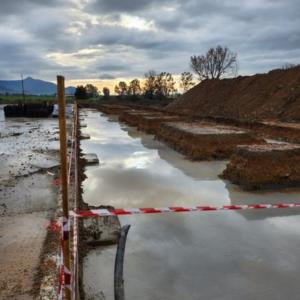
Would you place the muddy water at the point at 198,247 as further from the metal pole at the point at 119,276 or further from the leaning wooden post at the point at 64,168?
the leaning wooden post at the point at 64,168

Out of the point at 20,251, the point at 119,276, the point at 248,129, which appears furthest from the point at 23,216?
the point at 248,129

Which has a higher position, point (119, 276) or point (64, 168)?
point (64, 168)

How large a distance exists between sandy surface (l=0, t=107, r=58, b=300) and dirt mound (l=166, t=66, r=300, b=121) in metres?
18.6

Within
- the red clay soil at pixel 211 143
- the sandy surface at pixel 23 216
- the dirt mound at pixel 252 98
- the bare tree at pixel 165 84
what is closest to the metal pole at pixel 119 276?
the sandy surface at pixel 23 216

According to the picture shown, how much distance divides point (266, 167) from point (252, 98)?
1098 inches

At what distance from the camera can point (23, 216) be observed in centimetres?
750

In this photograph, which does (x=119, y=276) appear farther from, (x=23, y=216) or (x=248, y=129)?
(x=248, y=129)

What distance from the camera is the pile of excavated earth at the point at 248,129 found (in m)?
10.3

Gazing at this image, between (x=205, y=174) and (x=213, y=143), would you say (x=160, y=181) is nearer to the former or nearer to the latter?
(x=205, y=174)

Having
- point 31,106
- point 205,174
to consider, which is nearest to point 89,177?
point 205,174

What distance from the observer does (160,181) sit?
1120cm

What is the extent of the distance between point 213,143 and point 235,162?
14.1 ft

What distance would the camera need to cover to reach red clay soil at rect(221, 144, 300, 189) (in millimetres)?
9945

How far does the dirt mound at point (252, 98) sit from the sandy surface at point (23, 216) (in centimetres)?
1860
